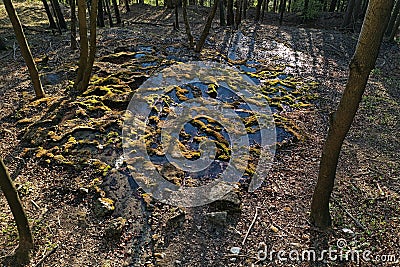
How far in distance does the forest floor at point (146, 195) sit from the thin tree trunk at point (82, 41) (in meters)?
0.55

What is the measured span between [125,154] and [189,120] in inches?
76.3

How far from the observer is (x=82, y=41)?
24.9ft

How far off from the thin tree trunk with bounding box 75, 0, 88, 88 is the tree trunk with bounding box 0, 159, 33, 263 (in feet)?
16.0

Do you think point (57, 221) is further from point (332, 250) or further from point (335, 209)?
point (335, 209)

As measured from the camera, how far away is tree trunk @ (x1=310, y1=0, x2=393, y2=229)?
319cm

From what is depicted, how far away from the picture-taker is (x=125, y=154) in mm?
6031

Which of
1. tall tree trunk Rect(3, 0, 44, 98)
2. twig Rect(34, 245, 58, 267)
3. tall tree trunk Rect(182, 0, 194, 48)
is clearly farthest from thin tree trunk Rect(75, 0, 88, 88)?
twig Rect(34, 245, 58, 267)
